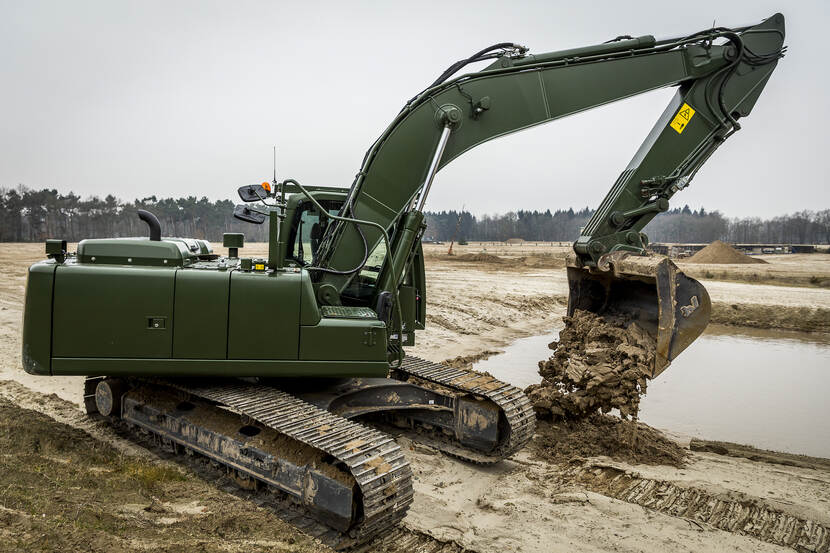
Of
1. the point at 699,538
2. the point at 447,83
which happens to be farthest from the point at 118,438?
the point at 699,538

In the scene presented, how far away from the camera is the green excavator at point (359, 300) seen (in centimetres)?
462

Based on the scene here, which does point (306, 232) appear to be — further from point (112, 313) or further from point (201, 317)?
point (112, 313)

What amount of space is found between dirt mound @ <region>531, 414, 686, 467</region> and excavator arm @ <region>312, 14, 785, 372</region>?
1035mm

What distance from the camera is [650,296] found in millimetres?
Result: 6309

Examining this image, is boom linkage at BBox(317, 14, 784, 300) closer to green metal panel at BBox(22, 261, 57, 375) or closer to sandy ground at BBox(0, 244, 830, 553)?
sandy ground at BBox(0, 244, 830, 553)

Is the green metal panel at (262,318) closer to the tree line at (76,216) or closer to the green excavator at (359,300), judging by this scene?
the green excavator at (359,300)

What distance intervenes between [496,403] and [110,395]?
374cm

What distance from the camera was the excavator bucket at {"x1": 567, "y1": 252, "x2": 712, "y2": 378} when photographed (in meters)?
5.52

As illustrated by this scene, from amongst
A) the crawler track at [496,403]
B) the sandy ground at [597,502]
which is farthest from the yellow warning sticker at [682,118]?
the sandy ground at [597,502]

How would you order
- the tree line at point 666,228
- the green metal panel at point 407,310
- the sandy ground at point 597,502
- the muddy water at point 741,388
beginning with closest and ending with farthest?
the sandy ground at point 597,502, the green metal panel at point 407,310, the muddy water at point 741,388, the tree line at point 666,228

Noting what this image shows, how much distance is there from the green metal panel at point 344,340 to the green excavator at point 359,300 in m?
0.01

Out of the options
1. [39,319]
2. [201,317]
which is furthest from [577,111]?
[39,319]

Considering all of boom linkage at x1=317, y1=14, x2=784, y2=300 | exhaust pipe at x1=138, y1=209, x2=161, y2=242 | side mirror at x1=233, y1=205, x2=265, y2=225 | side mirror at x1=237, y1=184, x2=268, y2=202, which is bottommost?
exhaust pipe at x1=138, y1=209, x2=161, y2=242

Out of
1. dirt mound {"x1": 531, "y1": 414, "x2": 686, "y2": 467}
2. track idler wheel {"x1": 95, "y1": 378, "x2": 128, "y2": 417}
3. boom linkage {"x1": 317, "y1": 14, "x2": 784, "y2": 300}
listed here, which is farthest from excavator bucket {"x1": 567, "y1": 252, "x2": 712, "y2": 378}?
track idler wheel {"x1": 95, "y1": 378, "x2": 128, "y2": 417}
